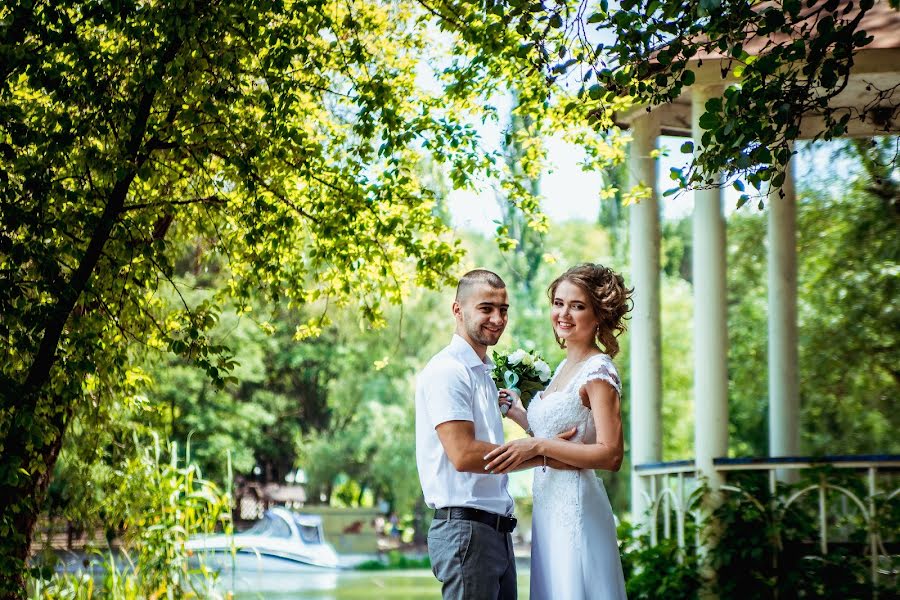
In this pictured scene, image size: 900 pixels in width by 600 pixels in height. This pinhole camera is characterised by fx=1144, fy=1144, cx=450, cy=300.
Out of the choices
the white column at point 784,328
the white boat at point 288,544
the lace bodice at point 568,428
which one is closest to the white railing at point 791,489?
the white column at point 784,328

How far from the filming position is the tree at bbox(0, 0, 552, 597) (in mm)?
4840

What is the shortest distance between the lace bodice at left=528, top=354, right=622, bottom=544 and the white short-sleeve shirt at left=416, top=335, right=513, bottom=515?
19 centimetres

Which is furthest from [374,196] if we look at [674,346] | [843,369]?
[674,346]

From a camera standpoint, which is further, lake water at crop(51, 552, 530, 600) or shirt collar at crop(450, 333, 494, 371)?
lake water at crop(51, 552, 530, 600)

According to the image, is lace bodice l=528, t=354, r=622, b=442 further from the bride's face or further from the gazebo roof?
the gazebo roof

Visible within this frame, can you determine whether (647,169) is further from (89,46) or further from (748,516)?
(89,46)

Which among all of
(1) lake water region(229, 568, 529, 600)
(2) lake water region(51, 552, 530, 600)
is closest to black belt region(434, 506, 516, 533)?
(2) lake water region(51, 552, 530, 600)

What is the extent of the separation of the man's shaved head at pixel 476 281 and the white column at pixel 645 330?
479 centimetres

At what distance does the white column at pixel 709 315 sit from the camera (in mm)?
7871

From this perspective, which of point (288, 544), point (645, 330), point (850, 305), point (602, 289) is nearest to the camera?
point (602, 289)

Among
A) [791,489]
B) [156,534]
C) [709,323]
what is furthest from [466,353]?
[156,534]

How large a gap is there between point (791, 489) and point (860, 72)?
269 centimetres

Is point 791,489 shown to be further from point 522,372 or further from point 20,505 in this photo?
point 20,505

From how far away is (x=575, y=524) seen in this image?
13.8 feet
